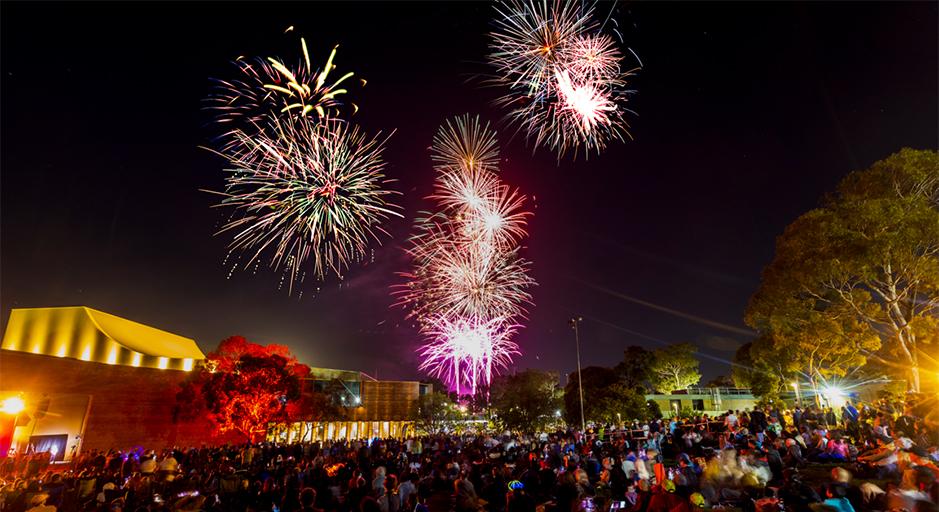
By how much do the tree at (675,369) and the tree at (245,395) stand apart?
2119 inches

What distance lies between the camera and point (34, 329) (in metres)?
38.9

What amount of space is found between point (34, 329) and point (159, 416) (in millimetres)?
15180

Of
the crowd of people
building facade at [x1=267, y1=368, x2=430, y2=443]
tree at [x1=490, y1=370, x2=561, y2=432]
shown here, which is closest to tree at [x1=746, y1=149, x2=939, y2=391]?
the crowd of people

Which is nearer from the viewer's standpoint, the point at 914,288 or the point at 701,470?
the point at 701,470

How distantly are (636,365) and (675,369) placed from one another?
233 inches

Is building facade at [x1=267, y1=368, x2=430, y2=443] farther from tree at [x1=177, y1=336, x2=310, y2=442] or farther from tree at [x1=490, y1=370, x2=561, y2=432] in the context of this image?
tree at [x1=490, y1=370, x2=561, y2=432]

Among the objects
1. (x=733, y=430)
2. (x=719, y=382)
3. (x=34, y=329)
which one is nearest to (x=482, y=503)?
(x=733, y=430)

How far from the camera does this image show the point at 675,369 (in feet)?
229

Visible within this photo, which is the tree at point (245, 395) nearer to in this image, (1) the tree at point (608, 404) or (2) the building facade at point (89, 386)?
(2) the building facade at point (89, 386)

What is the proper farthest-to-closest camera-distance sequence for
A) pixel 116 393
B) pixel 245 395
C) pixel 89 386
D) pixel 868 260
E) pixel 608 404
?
pixel 608 404, pixel 245 395, pixel 116 393, pixel 89 386, pixel 868 260

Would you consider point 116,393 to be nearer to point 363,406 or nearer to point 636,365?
point 363,406

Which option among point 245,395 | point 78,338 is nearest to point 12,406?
point 245,395

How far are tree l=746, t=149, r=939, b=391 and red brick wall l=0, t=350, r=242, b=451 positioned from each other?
40.0 m

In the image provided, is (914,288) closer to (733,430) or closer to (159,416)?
(733,430)
